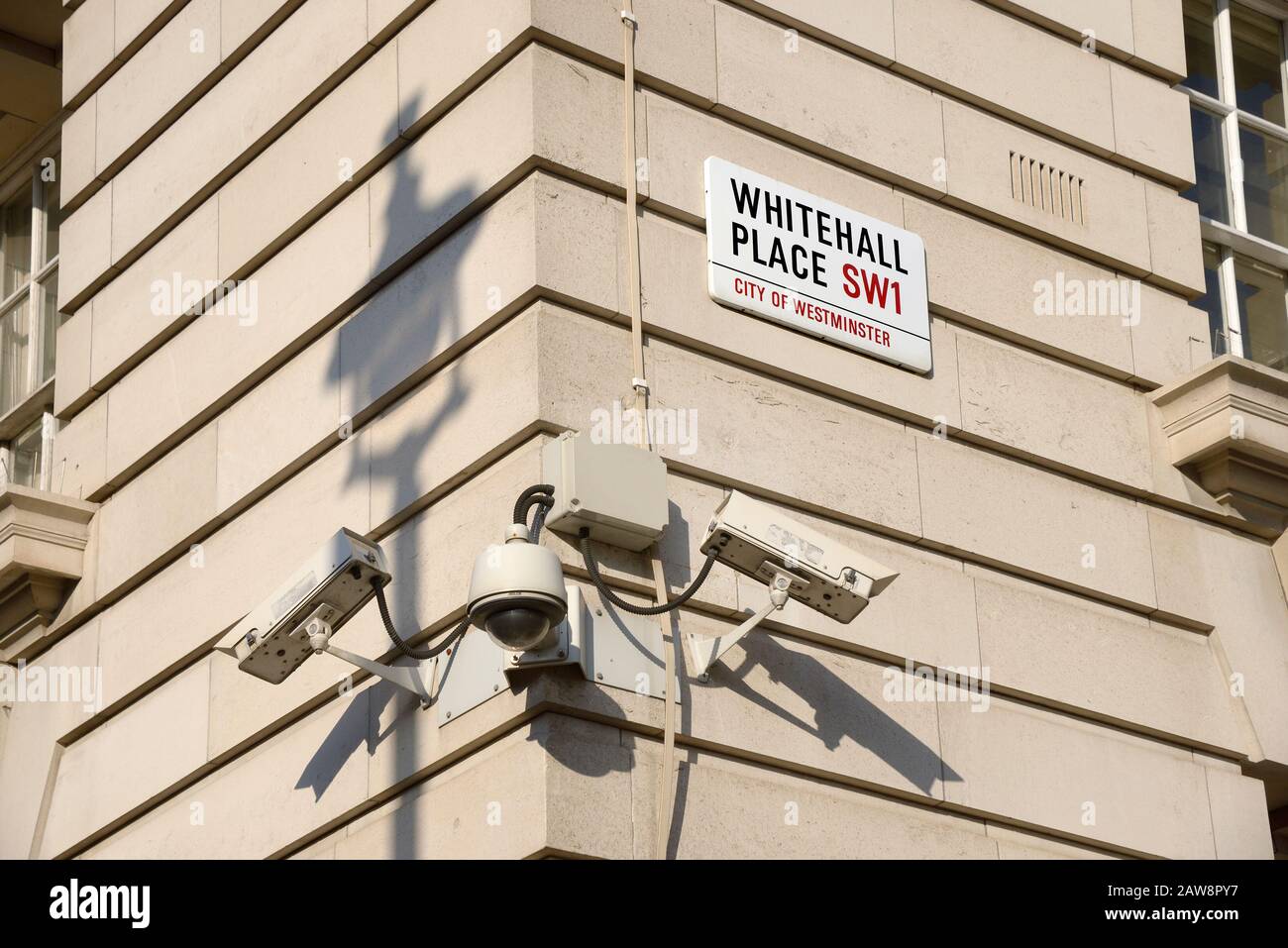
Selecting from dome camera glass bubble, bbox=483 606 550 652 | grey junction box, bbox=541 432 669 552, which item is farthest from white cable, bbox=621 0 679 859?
dome camera glass bubble, bbox=483 606 550 652

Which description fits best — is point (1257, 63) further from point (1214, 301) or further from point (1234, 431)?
point (1234, 431)

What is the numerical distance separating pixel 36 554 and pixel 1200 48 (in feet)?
23.4

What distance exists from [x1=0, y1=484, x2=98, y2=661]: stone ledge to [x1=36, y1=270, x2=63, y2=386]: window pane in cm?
204

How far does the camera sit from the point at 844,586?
904 centimetres

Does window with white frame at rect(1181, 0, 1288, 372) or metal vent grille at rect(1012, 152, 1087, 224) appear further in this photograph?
window with white frame at rect(1181, 0, 1288, 372)

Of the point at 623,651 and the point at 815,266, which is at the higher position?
the point at 815,266

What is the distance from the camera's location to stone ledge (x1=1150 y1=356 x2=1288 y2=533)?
1115 centimetres

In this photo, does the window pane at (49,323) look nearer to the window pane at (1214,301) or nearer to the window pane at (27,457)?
Result: the window pane at (27,457)

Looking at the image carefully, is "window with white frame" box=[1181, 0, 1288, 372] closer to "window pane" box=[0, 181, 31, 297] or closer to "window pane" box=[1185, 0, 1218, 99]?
"window pane" box=[1185, 0, 1218, 99]

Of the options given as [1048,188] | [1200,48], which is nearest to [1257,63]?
[1200,48]

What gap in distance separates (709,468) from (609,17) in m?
2.16

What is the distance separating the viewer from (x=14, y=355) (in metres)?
14.0
